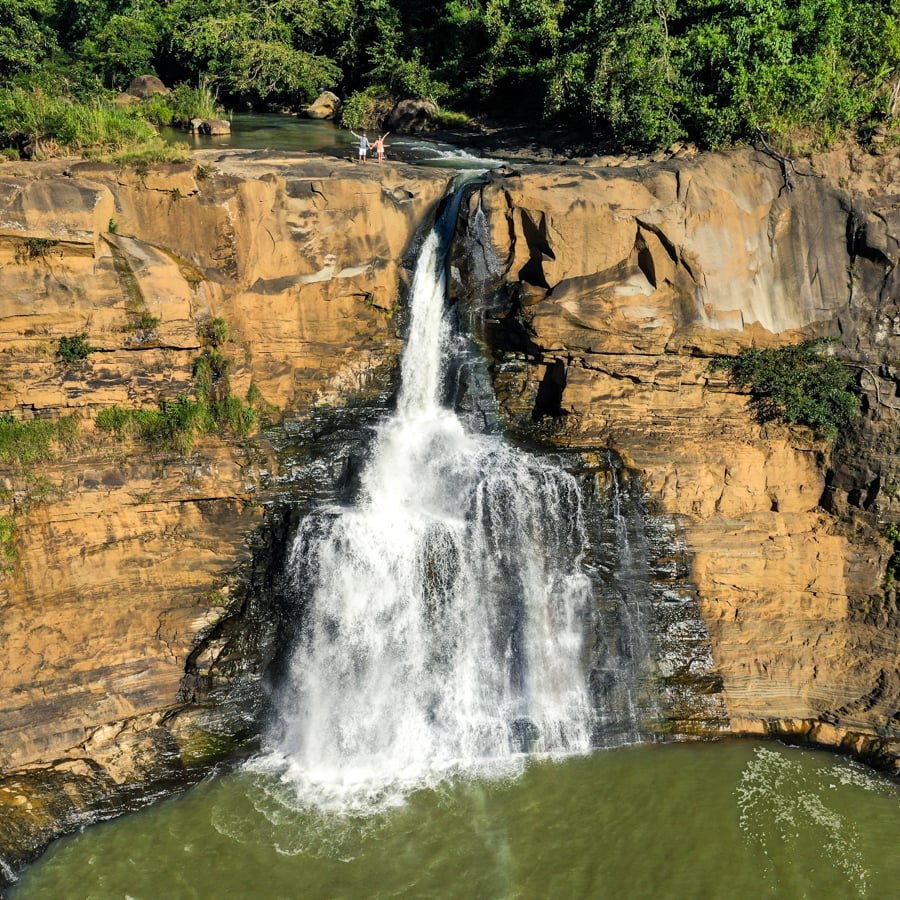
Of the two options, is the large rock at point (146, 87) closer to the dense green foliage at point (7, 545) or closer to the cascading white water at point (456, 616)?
the dense green foliage at point (7, 545)

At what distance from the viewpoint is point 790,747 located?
537 inches

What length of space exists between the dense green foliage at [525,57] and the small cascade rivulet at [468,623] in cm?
763

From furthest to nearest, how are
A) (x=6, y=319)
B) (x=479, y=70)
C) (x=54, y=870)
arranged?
(x=479, y=70) < (x=6, y=319) < (x=54, y=870)

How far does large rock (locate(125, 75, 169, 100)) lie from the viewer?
2178 cm

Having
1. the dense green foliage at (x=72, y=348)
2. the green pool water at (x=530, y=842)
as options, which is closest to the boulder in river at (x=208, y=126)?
the dense green foliage at (x=72, y=348)

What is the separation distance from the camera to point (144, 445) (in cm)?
1328

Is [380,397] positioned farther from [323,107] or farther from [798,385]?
[323,107]

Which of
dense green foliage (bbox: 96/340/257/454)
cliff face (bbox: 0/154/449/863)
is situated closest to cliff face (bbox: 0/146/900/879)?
cliff face (bbox: 0/154/449/863)

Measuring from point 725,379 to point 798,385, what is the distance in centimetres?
113

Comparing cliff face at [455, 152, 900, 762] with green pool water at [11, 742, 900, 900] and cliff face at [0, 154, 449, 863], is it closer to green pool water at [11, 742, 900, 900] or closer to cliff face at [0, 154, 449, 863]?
green pool water at [11, 742, 900, 900]

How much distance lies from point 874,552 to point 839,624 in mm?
1286

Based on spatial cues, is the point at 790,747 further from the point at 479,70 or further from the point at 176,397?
the point at 479,70

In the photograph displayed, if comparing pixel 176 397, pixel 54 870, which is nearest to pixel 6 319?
pixel 176 397

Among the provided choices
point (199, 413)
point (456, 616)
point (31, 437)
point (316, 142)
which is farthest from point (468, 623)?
point (316, 142)
